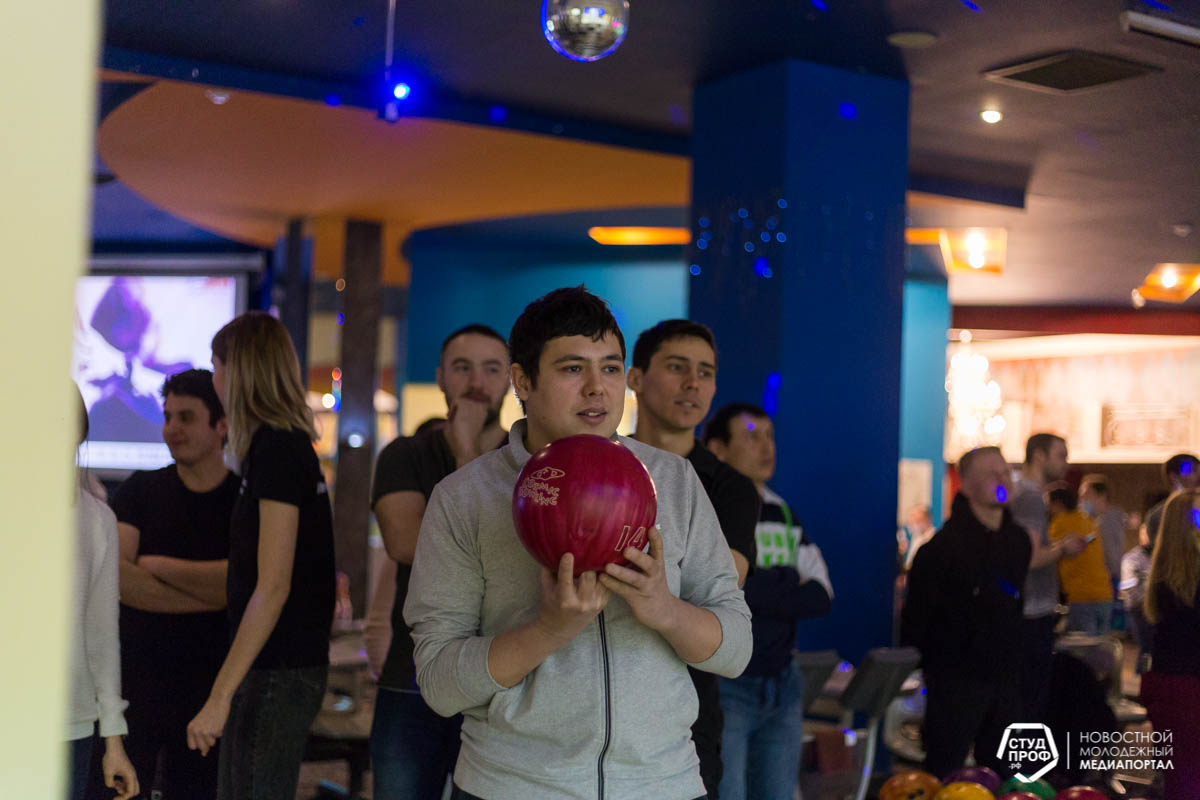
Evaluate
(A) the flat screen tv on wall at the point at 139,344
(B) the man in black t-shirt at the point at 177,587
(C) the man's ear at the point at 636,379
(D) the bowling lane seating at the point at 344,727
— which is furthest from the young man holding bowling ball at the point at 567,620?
(A) the flat screen tv on wall at the point at 139,344

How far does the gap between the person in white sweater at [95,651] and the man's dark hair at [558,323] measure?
105 cm

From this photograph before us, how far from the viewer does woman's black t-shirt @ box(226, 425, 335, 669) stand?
2.76m

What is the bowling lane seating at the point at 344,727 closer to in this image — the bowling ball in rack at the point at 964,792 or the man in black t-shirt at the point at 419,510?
the man in black t-shirt at the point at 419,510

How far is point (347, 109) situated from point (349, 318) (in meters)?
3.22

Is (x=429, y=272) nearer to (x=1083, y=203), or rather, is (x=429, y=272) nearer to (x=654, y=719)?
(x=1083, y=203)

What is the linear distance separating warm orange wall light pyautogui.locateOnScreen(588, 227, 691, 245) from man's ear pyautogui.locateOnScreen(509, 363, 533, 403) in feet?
27.0

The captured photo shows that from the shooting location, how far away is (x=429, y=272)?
10.4 m

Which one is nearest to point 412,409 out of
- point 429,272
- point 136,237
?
point 429,272

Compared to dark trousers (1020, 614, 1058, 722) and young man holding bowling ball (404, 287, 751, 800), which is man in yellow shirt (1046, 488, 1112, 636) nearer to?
dark trousers (1020, 614, 1058, 722)

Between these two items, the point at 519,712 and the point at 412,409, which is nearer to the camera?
the point at 519,712

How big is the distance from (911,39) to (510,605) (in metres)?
3.88

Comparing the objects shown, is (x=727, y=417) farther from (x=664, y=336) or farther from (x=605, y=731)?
(x=605, y=731)

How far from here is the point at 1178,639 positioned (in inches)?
173

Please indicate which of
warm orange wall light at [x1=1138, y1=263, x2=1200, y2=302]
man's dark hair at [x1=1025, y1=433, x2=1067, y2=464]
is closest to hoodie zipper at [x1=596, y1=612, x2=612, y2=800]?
man's dark hair at [x1=1025, y1=433, x2=1067, y2=464]
